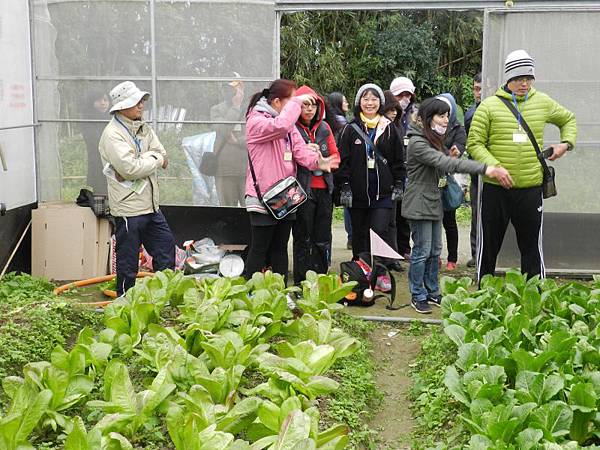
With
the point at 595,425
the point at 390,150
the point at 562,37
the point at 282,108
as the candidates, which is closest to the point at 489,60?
the point at 562,37

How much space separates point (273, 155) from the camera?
22.8 feet

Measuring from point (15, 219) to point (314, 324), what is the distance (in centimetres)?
406

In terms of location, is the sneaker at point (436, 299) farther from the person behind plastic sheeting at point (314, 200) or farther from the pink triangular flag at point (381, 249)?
the person behind plastic sheeting at point (314, 200)

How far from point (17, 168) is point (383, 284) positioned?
355 cm

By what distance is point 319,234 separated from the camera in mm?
7617

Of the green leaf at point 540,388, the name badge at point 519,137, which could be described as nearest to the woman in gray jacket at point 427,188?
the name badge at point 519,137

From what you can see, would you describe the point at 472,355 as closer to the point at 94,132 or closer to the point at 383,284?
the point at 383,284

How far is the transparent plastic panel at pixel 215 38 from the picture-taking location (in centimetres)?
817

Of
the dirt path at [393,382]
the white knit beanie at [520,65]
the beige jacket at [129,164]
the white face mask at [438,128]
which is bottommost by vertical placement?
the dirt path at [393,382]

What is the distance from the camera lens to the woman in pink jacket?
6.75 meters

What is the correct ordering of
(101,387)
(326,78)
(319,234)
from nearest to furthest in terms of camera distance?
(101,387), (319,234), (326,78)

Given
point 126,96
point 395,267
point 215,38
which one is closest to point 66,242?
point 126,96

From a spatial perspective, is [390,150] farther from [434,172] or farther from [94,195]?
[94,195]

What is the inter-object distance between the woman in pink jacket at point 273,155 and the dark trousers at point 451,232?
6.30 ft
